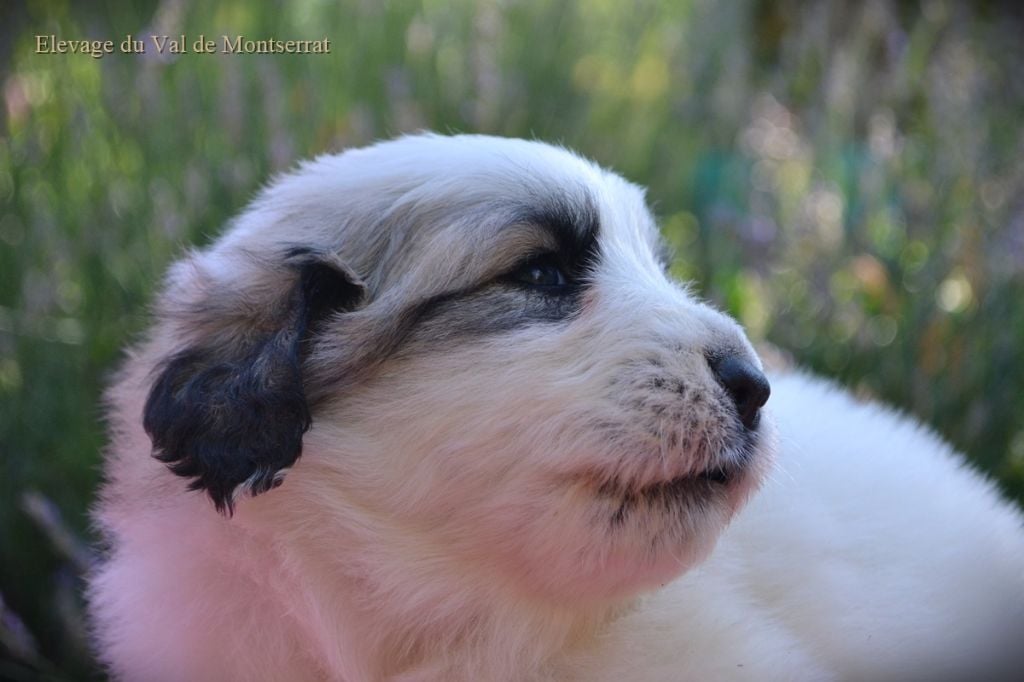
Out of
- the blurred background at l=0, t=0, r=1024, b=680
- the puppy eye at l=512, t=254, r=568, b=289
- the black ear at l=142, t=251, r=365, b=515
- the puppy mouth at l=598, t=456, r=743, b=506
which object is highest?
the puppy eye at l=512, t=254, r=568, b=289

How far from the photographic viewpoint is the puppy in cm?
228

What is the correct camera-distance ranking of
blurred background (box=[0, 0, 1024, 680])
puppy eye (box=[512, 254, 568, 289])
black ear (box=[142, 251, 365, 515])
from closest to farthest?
black ear (box=[142, 251, 365, 515]) < puppy eye (box=[512, 254, 568, 289]) < blurred background (box=[0, 0, 1024, 680])

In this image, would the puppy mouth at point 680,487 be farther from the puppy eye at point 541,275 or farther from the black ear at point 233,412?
the black ear at point 233,412

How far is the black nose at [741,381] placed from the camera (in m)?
2.31

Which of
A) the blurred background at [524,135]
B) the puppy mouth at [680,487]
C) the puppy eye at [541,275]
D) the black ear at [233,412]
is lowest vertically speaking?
the blurred background at [524,135]

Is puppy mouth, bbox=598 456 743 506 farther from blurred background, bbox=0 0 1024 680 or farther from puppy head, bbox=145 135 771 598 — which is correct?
blurred background, bbox=0 0 1024 680

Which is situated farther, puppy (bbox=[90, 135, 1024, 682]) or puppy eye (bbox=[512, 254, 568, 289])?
puppy eye (bbox=[512, 254, 568, 289])

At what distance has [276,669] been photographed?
2564 millimetres

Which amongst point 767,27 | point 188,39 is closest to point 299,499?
point 188,39

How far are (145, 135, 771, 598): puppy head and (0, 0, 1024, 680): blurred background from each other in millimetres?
1578

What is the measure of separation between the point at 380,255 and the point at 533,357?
1.56 feet

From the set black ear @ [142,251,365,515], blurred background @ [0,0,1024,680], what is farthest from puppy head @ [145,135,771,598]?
blurred background @ [0,0,1024,680]

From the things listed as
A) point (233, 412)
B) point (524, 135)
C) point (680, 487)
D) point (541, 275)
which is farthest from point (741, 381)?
point (524, 135)

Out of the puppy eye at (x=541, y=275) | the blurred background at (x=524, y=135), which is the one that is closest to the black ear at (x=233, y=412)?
the puppy eye at (x=541, y=275)
